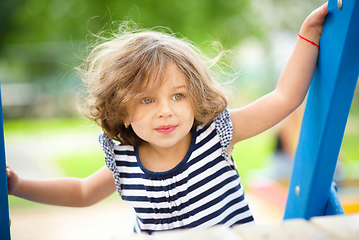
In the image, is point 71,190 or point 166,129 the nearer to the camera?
point 166,129

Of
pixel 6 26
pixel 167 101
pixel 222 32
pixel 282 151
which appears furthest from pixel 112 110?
pixel 6 26

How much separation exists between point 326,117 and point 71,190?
0.97 m

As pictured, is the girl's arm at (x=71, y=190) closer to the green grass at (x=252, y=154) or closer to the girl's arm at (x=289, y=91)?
the girl's arm at (x=289, y=91)

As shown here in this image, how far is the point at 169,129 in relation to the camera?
44.8 inches

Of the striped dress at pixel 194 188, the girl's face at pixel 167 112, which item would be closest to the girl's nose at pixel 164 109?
the girl's face at pixel 167 112

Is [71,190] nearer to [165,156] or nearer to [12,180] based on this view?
[12,180]

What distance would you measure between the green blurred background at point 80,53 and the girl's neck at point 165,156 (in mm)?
3312

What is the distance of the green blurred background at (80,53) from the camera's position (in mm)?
6324

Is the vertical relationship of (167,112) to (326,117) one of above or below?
above

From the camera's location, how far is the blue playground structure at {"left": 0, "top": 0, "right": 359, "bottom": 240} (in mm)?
916

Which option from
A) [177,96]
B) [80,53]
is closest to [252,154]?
[80,53]

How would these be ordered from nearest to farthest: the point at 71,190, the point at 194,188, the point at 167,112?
the point at 167,112 < the point at 194,188 < the point at 71,190

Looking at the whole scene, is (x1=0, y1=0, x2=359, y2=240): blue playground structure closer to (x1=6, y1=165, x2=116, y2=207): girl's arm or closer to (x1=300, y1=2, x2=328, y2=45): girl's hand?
(x1=300, y1=2, x2=328, y2=45): girl's hand

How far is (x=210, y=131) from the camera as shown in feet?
4.14
